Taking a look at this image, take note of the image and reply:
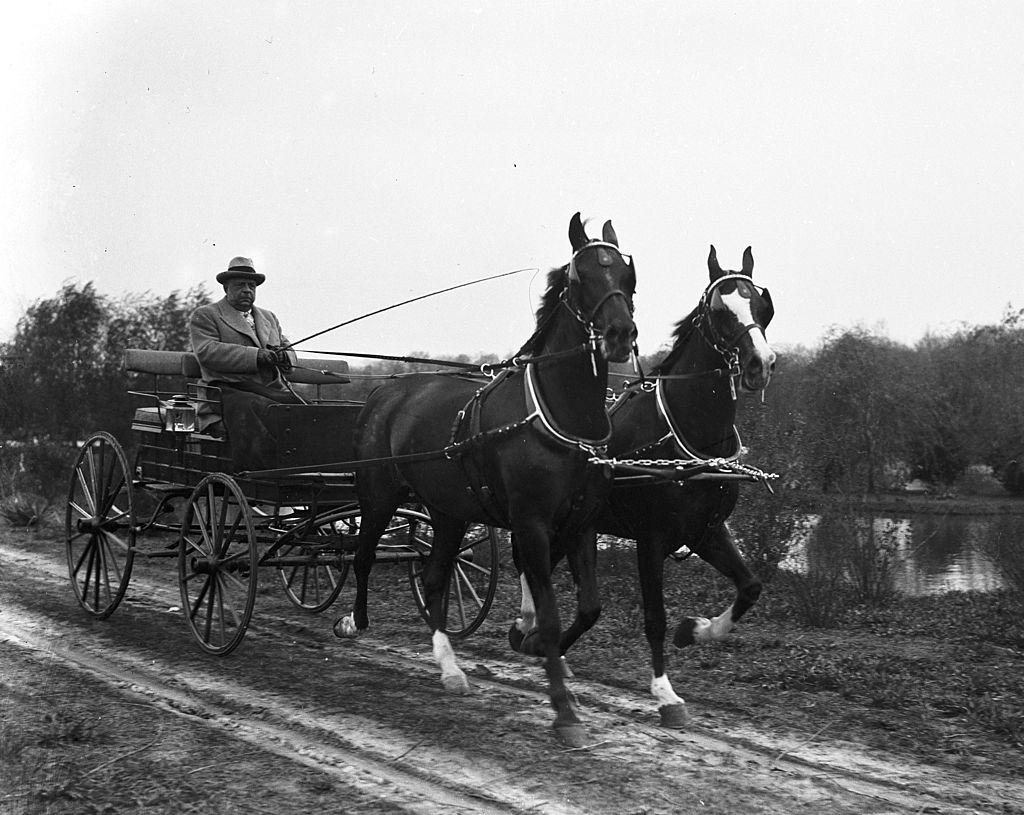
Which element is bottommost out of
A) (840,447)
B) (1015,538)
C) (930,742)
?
Result: (930,742)

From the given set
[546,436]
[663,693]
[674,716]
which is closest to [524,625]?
[663,693]

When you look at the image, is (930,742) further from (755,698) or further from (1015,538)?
(1015,538)

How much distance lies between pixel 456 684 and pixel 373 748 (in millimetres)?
1214

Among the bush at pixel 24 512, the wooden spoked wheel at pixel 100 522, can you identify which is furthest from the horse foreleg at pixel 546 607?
the bush at pixel 24 512

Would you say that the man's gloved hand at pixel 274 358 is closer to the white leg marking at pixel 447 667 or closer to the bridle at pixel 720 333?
the white leg marking at pixel 447 667

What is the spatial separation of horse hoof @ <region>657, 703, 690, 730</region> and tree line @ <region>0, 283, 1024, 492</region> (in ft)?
11.8

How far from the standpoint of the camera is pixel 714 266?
20.5ft

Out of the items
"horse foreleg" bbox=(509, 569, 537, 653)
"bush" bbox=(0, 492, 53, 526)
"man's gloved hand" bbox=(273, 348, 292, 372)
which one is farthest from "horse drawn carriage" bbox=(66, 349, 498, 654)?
"bush" bbox=(0, 492, 53, 526)

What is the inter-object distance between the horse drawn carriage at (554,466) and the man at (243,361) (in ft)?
0.66

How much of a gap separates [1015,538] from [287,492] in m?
6.96

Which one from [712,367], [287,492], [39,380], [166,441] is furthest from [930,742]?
[39,380]

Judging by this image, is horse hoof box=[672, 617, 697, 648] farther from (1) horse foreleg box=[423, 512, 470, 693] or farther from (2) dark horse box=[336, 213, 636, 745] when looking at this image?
(1) horse foreleg box=[423, 512, 470, 693]

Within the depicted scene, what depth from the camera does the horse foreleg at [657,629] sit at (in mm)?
5301

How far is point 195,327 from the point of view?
7961mm
